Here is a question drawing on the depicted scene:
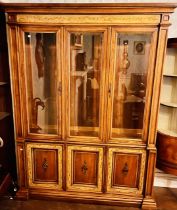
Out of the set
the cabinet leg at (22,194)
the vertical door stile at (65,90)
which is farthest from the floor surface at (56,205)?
the vertical door stile at (65,90)

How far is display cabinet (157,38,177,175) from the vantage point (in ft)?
7.17

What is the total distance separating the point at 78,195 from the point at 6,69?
5.37 feet

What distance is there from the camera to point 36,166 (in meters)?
2.28

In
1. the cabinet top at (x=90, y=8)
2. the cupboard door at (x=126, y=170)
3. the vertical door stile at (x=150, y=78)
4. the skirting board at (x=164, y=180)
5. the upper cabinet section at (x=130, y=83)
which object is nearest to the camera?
the cabinet top at (x=90, y=8)

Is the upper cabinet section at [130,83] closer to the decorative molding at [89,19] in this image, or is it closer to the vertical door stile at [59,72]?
the decorative molding at [89,19]

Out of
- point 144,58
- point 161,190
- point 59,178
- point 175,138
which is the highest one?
→ point 144,58

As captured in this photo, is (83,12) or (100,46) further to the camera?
(100,46)

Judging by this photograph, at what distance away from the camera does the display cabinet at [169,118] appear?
2.19m

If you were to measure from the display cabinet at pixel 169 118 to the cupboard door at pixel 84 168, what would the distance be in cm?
70

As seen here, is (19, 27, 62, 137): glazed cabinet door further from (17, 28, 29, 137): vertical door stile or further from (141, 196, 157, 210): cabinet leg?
(141, 196, 157, 210): cabinet leg

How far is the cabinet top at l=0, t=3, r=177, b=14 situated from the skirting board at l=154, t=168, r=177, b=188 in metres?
1.93

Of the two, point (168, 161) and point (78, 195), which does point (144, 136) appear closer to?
point (168, 161)

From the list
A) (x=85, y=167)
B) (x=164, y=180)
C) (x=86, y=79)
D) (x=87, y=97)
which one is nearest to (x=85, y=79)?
(x=86, y=79)

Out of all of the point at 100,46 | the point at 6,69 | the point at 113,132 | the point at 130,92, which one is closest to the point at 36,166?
the point at 113,132
